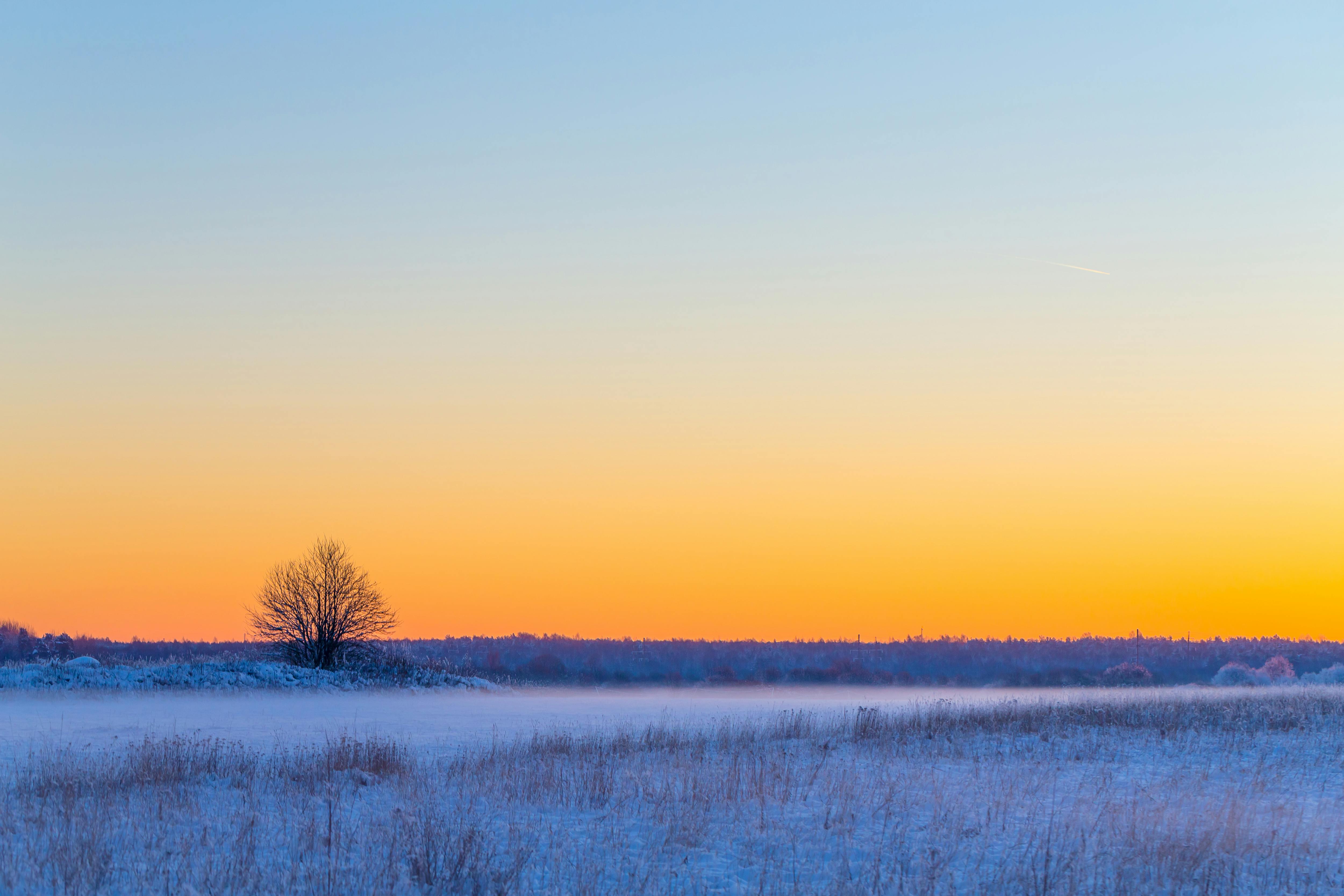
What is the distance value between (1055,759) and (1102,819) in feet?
26.9

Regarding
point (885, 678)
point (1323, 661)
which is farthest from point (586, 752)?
point (1323, 661)

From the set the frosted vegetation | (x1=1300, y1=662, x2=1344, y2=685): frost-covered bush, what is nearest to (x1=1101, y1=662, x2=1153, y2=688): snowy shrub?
(x1=1300, y1=662, x2=1344, y2=685): frost-covered bush

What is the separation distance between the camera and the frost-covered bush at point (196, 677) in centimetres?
5131

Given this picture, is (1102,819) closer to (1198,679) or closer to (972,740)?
(972,740)

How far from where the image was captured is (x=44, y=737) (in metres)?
26.1

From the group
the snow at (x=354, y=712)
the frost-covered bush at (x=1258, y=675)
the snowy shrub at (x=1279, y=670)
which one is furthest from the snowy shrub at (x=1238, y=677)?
the snow at (x=354, y=712)

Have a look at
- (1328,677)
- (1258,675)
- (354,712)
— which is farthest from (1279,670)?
(354,712)

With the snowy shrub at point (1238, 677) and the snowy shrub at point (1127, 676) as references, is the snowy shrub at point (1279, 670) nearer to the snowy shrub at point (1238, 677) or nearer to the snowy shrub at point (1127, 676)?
the snowy shrub at point (1238, 677)

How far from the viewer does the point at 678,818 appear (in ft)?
47.5

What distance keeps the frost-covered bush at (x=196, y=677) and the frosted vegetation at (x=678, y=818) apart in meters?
31.5

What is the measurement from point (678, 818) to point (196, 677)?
46.7 metres

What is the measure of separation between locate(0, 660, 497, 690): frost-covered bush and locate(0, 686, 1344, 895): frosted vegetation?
3153 cm

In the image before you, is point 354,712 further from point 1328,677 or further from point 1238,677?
point 1238,677

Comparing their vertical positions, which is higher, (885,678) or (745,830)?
(745,830)
